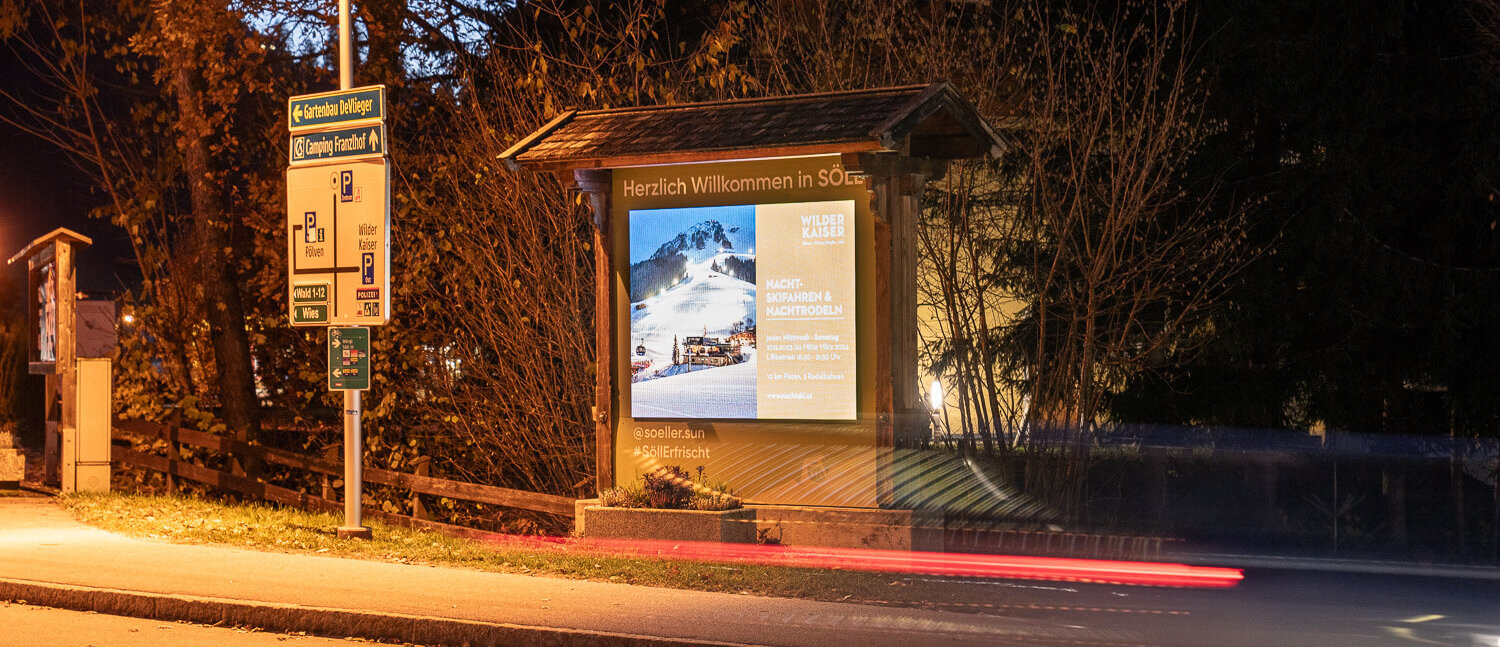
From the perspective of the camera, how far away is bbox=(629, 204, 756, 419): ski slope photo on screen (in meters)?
13.9

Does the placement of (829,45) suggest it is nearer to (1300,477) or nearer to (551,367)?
(551,367)

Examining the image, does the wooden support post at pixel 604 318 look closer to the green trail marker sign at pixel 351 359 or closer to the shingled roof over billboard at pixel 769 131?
the shingled roof over billboard at pixel 769 131

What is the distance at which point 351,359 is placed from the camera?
14.1 m

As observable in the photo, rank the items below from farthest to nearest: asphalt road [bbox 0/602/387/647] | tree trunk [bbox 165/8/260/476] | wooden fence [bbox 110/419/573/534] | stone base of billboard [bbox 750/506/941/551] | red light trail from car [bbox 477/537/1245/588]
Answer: tree trunk [bbox 165/8/260/476]
wooden fence [bbox 110/419/573/534]
stone base of billboard [bbox 750/506/941/551]
red light trail from car [bbox 477/537/1245/588]
asphalt road [bbox 0/602/387/647]

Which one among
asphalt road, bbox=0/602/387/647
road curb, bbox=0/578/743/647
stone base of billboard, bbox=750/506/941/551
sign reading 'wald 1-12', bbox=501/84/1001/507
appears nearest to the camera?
road curb, bbox=0/578/743/647

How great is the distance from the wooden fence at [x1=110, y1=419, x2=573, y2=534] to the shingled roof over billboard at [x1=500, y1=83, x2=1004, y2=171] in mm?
3644

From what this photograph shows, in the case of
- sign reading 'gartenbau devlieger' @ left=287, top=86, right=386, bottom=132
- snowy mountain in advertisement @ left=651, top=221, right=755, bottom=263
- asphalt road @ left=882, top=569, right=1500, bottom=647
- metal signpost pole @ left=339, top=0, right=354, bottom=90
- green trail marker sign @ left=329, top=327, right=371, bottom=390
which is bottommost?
asphalt road @ left=882, top=569, right=1500, bottom=647

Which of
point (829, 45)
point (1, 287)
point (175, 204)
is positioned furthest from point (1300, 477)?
point (1, 287)

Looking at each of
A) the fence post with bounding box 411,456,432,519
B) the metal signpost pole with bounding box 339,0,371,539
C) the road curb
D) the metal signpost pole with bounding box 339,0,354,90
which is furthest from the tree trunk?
the road curb

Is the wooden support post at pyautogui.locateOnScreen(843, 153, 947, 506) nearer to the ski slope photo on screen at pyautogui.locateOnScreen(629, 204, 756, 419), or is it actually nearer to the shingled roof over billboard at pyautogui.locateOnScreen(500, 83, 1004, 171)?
the shingled roof over billboard at pyautogui.locateOnScreen(500, 83, 1004, 171)

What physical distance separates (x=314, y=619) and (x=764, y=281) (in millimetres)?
5423

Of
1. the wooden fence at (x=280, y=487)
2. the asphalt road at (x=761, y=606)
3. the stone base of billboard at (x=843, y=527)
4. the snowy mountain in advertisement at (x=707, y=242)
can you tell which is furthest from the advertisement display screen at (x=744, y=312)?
the asphalt road at (x=761, y=606)

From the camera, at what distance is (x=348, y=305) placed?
1417 centimetres

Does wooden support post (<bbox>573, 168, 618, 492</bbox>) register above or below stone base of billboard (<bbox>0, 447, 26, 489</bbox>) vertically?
above
